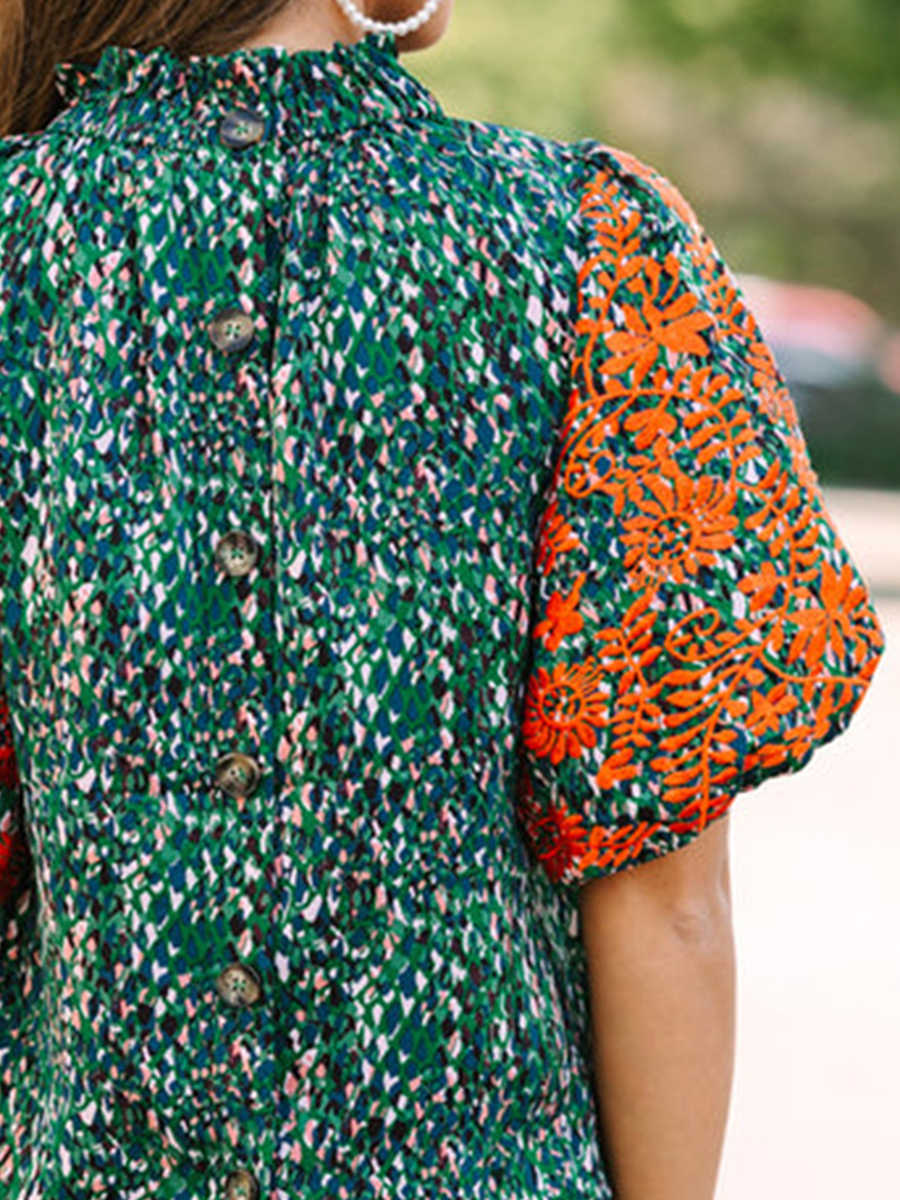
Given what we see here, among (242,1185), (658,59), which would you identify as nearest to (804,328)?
(658,59)

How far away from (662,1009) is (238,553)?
43 cm

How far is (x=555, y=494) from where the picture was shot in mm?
1481

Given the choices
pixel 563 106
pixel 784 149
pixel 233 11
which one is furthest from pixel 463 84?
pixel 233 11

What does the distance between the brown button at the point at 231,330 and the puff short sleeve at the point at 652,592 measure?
217 mm

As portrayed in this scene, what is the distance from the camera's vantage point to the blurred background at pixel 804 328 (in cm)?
567

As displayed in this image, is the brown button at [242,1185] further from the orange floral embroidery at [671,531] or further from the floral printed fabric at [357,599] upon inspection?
the orange floral embroidery at [671,531]

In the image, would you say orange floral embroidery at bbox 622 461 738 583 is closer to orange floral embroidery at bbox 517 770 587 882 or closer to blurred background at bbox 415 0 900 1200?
orange floral embroidery at bbox 517 770 587 882

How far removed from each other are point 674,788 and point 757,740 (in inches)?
2.6

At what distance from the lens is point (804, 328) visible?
23812 mm

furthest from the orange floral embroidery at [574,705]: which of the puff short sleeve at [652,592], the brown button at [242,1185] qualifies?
the brown button at [242,1185]

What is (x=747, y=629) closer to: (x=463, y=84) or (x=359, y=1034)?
(x=359, y=1034)

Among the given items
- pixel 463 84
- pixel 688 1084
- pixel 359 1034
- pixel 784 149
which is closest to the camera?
pixel 359 1034

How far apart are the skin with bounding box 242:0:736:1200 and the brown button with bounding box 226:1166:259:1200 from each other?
0.87ft

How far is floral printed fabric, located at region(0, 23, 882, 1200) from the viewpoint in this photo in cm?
144
